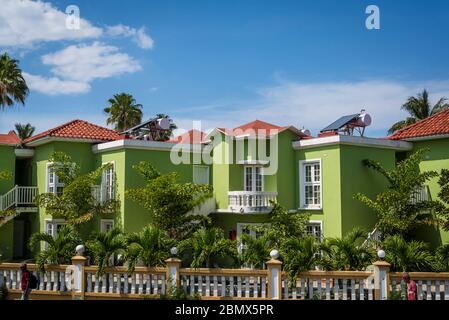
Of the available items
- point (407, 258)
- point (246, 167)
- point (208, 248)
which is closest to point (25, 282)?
point (208, 248)

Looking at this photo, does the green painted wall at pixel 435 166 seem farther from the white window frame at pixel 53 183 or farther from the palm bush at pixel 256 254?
the white window frame at pixel 53 183

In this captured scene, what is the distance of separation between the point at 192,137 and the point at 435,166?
1152 cm

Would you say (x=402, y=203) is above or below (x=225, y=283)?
above

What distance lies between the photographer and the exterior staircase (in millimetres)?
27047

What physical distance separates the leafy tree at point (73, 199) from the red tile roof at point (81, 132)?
1727 millimetres

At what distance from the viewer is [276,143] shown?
26.0m

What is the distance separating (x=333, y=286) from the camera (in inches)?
676

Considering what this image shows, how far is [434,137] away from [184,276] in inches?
540

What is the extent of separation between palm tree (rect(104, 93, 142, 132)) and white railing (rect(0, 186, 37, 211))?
19.8 metres

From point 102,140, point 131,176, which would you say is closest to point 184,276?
point 131,176

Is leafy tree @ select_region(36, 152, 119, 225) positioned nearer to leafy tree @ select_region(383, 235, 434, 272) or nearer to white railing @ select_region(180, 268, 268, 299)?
white railing @ select_region(180, 268, 268, 299)

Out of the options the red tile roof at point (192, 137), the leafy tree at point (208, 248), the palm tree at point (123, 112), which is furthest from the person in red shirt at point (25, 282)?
the palm tree at point (123, 112)

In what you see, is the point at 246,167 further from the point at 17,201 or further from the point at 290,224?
the point at 17,201

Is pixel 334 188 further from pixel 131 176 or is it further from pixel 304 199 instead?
pixel 131 176
